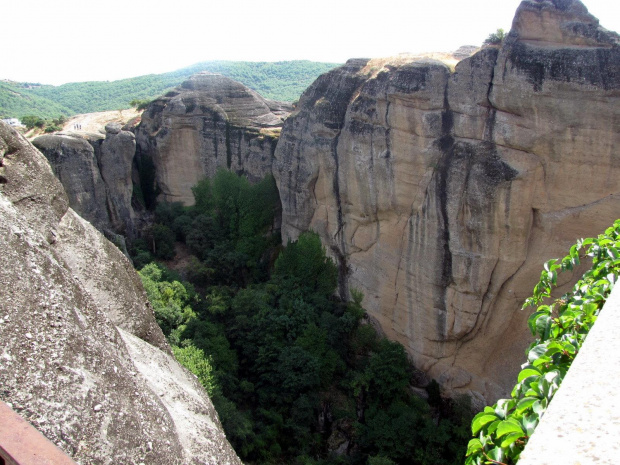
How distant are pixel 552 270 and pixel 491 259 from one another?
8752mm

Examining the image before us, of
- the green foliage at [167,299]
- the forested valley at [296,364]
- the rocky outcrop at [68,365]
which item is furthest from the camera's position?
the green foliage at [167,299]

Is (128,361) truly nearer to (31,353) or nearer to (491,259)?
(31,353)

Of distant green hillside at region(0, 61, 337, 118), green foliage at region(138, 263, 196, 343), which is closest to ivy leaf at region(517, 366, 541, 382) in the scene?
green foliage at region(138, 263, 196, 343)

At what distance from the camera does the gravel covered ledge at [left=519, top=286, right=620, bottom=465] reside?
8.89 ft

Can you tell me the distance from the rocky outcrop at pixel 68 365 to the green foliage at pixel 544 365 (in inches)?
112

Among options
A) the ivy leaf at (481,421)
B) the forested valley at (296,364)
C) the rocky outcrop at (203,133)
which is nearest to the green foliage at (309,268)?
the forested valley at (296,364)

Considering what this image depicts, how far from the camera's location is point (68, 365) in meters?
4.29

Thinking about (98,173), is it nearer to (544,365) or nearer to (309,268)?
(309,268)

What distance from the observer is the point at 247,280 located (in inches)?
785

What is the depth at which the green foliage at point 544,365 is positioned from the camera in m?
3.34

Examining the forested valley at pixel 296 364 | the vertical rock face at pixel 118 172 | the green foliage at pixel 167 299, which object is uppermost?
the vertical rock face at pixel 118 172

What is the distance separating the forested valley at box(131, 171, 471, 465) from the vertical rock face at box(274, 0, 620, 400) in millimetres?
1031

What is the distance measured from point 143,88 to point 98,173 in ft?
117

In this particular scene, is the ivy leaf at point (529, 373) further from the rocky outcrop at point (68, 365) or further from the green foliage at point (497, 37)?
the green foliage at point (497, 37)
